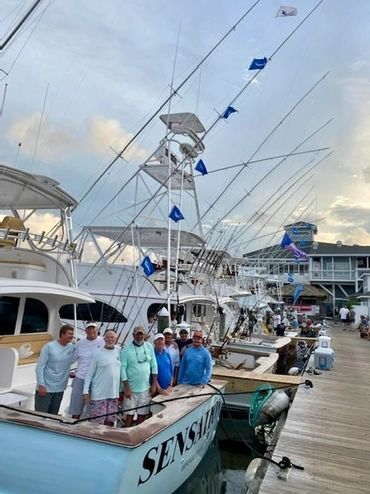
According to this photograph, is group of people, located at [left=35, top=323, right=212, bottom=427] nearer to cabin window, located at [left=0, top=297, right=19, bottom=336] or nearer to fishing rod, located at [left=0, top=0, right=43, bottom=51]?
cabin window, located at [left=0, top=297, right=19, bottom=336]

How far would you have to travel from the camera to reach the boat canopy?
630cm

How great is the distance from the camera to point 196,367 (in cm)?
729

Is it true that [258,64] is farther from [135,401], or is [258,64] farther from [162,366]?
[135,401]

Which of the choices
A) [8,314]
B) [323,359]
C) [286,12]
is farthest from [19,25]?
[323,359]

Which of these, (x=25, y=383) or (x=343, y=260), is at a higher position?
(x=343, y=260)

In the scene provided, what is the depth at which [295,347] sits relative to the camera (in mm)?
24578

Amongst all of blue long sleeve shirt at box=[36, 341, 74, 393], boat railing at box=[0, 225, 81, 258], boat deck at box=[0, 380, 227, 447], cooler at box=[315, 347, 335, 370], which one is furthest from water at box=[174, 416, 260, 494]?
boat railing at box=[0, 225, 81, 258]

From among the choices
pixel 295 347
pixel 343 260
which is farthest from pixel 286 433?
pixel 343 260

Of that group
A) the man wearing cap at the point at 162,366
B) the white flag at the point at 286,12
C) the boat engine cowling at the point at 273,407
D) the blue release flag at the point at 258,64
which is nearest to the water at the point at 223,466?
the boat engine cowling at the point at 273,407

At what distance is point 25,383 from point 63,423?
9.13ft

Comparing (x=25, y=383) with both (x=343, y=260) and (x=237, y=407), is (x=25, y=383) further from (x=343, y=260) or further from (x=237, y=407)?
(x=343, y=260)

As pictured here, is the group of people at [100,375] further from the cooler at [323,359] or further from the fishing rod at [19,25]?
the cooler at [323,359]

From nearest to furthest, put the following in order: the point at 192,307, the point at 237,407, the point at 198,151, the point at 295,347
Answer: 1. the point at 237,407
2. the point at 198,151
3. the point at 192,307
4. the point at 295,347

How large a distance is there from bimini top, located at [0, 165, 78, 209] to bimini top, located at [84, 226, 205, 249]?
17.9 feet
